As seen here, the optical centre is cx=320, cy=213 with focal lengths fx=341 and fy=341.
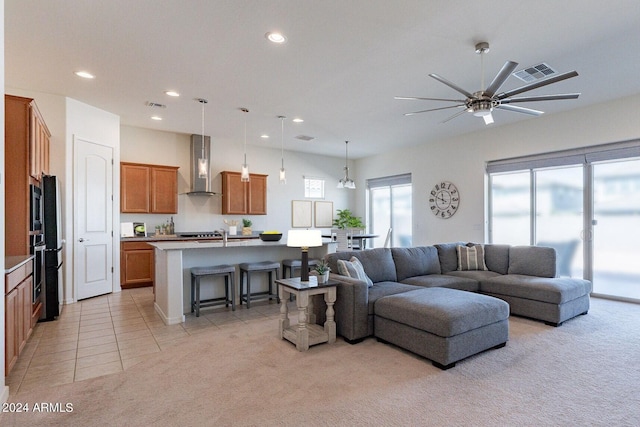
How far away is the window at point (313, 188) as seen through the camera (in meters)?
8.93

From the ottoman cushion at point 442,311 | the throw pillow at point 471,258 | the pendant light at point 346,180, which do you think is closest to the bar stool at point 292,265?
the ottoman cushion at point 442,311

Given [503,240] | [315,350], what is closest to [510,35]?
[315,350]

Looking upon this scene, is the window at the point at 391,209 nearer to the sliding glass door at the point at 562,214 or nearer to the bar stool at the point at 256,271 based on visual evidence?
the sliding glass door at the point at 562,214

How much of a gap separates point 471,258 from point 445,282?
1.14 metres

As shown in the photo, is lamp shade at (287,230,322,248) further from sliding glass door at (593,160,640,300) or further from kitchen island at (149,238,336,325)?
sliding glass door at (593,160,640,300)

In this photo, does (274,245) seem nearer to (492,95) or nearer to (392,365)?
(392,365)

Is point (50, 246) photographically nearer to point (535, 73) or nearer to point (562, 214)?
point (535, 73)

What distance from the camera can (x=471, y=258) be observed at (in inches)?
202

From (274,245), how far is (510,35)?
11.9 feet

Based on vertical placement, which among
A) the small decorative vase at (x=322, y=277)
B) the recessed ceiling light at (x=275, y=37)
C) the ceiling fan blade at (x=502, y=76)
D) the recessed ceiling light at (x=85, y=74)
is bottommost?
the small decorative vase at (x=322, y=277)

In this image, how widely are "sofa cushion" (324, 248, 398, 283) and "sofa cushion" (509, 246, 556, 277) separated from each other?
5.92 ft

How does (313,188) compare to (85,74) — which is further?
(313,188)

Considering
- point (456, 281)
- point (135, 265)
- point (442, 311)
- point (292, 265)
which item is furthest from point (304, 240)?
point (135, 265)

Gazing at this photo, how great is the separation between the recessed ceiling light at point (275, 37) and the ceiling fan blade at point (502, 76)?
76.6 inches
